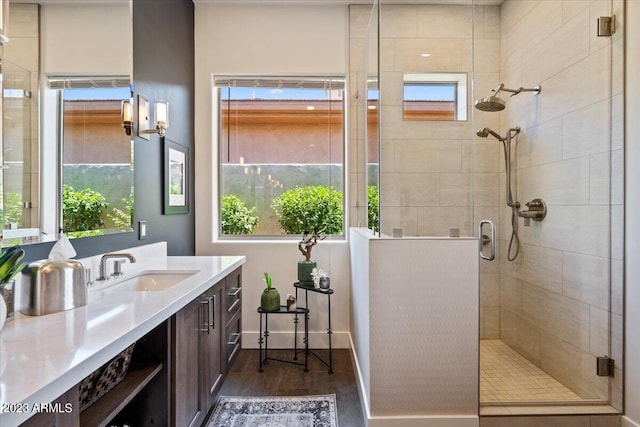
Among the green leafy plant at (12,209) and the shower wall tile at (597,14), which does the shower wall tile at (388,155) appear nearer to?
the shower wall tile at (597,14)

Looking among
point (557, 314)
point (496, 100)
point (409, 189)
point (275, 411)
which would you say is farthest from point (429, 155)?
point (275, 411)

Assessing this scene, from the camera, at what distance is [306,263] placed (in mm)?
2898

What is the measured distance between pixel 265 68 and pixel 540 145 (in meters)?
2.32

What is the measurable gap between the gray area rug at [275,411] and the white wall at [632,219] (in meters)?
1.61

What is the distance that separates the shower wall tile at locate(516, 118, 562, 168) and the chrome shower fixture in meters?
0.26

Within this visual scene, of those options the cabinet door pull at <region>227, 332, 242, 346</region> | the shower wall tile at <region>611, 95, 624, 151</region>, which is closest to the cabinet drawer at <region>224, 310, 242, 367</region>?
the cabinet door pull at <region>227, 332, 242, 346</region>

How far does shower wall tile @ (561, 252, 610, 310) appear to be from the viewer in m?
1.99

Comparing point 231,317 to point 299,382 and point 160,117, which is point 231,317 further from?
point 160,117

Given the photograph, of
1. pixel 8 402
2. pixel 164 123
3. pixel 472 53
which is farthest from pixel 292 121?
pixel 8 402

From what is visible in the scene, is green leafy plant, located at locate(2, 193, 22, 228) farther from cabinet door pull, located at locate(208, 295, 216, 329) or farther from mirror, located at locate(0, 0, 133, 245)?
cabinet door pull, located at locate(208, 295, 216, 329)

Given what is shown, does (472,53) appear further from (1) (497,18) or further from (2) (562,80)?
(2) (562,80)

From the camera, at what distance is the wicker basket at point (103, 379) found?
3.50 feet

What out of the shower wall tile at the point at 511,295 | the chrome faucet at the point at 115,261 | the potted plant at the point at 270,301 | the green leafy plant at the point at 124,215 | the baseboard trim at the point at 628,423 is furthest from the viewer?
the potted plant at the point at 270,301

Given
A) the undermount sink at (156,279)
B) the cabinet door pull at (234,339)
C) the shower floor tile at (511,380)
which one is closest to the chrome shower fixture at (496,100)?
the shower floor tile at (511,380)
